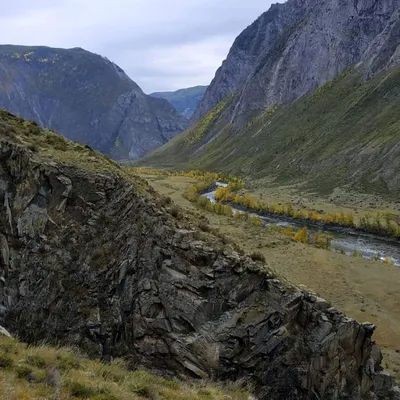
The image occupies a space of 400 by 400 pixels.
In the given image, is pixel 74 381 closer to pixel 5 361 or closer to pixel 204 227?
pixel 5 361

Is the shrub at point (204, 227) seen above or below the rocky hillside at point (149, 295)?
above

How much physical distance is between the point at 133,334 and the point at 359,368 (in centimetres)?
904

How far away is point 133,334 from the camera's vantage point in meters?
15.6

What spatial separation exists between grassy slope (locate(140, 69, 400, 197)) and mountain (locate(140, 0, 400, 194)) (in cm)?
30

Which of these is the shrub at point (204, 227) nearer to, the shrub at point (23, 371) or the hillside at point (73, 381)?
the hillside at point (73, 381)

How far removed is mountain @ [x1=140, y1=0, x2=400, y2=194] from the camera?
356 ft

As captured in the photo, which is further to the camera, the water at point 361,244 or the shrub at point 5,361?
the water at point 361,244

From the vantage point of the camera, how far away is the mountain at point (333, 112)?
10838cm

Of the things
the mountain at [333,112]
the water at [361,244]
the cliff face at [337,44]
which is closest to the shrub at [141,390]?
the water at [361,244]

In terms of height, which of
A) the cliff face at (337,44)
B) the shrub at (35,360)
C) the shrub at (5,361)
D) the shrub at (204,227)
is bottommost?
the shrub at (35,360)

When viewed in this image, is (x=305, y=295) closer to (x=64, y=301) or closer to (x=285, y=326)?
(x=285, y=326)

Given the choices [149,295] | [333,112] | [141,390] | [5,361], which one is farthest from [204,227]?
[333,112]

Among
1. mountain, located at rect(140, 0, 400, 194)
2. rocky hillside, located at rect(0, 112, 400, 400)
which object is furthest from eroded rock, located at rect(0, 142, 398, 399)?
mountain, located at rect(140, 0, 400, 194)

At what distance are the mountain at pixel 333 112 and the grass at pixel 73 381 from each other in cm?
8867
